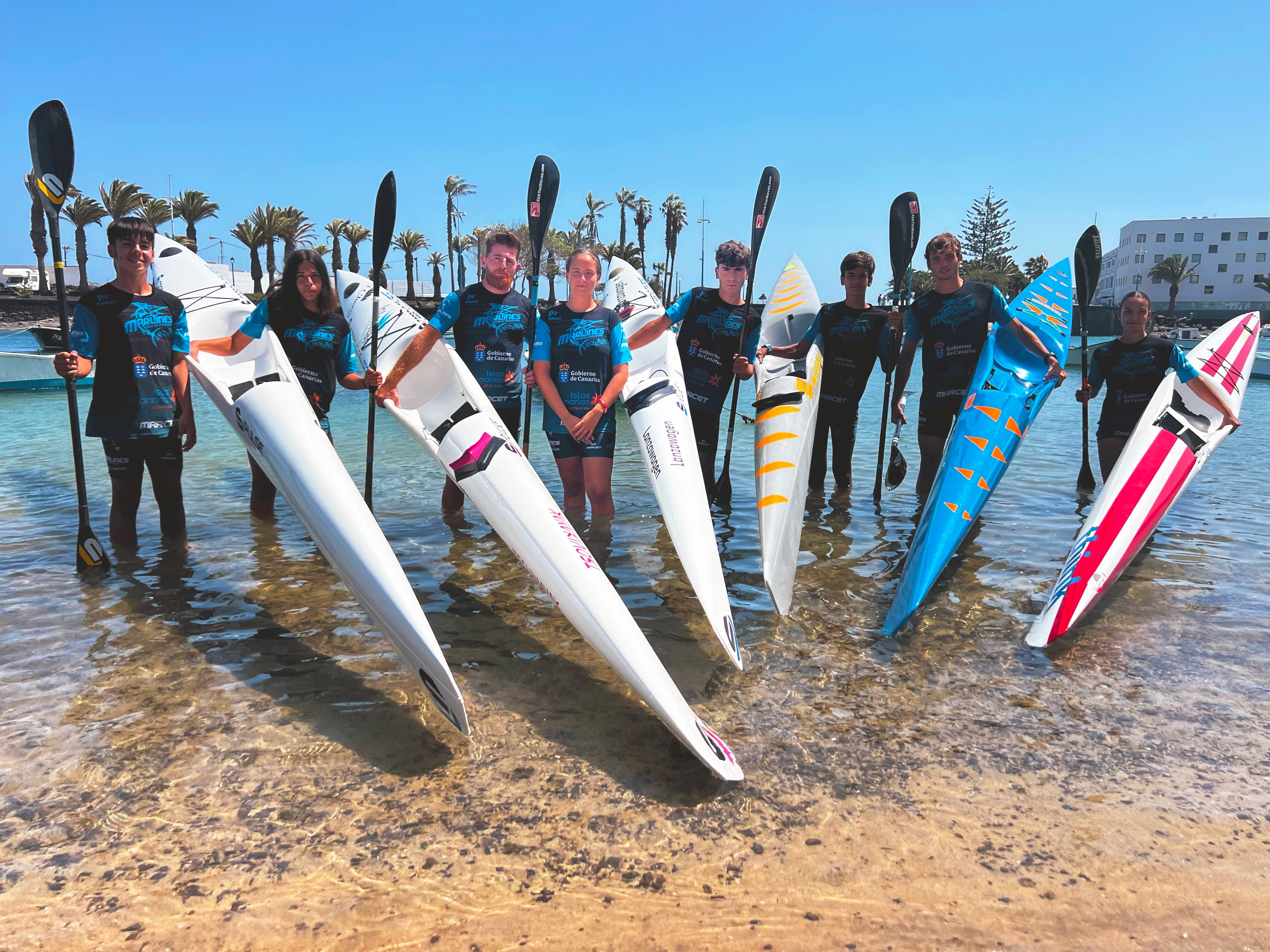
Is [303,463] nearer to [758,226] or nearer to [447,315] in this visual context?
[447,315]

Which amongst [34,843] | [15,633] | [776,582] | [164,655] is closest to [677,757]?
[776,582]

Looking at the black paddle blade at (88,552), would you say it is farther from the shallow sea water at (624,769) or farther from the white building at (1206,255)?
the white building at (1206,255)

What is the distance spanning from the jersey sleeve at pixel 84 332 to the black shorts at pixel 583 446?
2457 millimetres

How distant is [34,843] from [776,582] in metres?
3.04

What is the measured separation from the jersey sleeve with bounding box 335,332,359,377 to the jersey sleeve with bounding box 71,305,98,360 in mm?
1361

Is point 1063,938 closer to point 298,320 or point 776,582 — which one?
point 776,582

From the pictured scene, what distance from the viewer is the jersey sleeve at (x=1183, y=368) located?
5.28 metres

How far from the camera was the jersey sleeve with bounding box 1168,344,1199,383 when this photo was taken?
528 cm

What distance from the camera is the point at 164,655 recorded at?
3.22 meters

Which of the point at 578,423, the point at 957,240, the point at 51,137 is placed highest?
the point at 51,137

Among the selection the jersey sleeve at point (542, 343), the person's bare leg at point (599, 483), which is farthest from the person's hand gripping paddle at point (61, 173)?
the person's bare leg at point (599, 483)

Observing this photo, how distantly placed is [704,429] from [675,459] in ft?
2.93

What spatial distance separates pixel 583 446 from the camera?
15.6 feet

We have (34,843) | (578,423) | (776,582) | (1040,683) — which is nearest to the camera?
(34,843)
